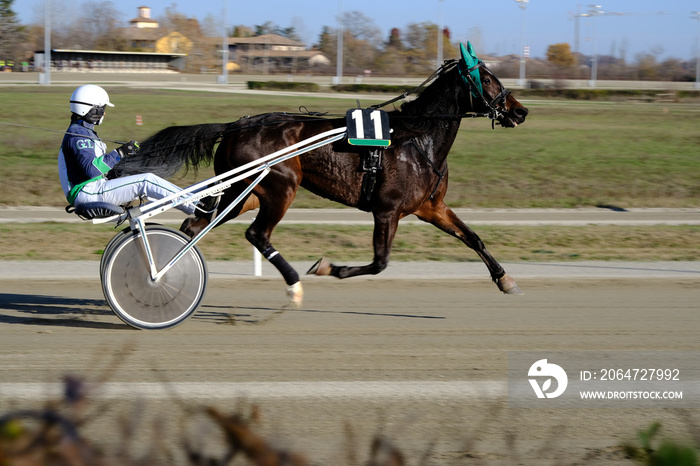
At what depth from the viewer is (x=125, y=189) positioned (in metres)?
5.86

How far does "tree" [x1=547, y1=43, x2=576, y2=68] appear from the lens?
100238mm

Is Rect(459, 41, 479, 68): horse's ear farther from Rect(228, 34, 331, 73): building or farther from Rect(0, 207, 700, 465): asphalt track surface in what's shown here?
Rect(228, 34, 331, 73): building

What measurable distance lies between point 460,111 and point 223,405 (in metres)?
3.46

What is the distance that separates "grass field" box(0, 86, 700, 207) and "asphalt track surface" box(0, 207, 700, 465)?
702cm

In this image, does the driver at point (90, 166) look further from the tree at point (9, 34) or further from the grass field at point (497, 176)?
the tree at point (9, 34)

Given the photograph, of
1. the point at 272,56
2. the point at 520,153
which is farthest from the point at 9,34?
the point at 520,153

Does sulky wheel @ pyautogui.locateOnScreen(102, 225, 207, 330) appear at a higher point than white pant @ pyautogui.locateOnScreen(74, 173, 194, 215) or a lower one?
lower

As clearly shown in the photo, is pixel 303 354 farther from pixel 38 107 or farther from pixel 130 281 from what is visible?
pixel 38 107

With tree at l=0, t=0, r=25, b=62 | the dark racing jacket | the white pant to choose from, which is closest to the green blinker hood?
the white pant

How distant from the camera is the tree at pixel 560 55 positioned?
10024 cm

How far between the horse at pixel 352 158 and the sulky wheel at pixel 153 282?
0.60 metres

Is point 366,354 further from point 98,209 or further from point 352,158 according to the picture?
point 98,209

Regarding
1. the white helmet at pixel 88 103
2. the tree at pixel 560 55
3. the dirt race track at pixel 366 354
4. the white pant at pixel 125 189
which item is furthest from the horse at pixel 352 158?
the tree at pixel 560 55

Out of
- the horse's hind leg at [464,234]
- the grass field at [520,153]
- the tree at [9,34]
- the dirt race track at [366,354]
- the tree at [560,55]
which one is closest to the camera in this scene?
the dirt race track at [366,354]
